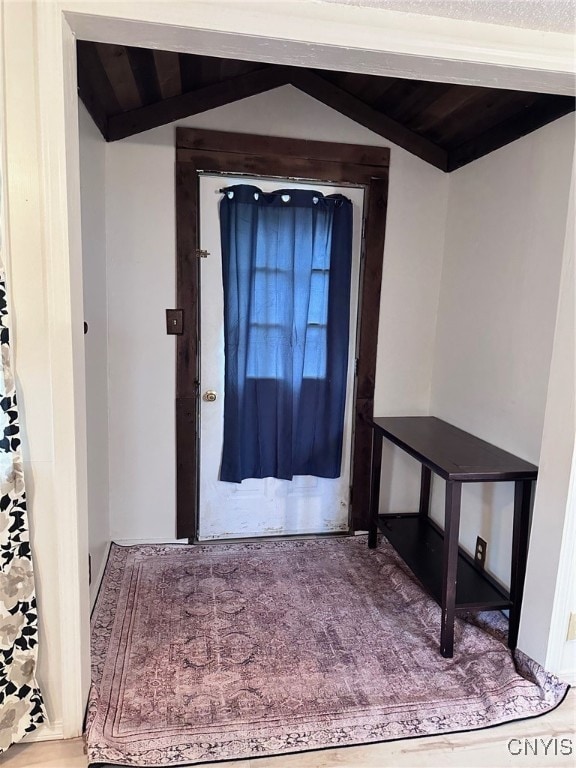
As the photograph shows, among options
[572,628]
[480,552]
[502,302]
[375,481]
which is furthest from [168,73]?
[572,628]

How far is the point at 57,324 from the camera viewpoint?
1433 millimetres

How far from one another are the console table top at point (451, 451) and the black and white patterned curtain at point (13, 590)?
58.4 inches

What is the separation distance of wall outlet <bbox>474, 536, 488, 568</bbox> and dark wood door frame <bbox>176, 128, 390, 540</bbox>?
2.47 ft

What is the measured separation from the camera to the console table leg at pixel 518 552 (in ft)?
6.78

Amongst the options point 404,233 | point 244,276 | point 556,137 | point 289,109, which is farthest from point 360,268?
point 556,137

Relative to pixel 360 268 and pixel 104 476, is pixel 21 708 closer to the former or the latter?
pixel 104 476

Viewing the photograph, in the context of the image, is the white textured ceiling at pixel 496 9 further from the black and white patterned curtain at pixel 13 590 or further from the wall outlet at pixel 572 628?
the wall outlet at pixel 572 628

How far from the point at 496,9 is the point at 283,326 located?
5.39 ft

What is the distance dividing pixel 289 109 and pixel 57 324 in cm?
191

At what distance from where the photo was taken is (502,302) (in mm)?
2365

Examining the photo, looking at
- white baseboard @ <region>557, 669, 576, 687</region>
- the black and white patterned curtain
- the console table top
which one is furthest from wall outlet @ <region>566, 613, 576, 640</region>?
the black and white patterned curtain

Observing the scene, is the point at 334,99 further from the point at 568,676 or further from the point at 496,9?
the point at 568,676

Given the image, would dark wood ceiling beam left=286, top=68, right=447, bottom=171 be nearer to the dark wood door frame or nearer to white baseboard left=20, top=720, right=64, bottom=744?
the dark wood door frame

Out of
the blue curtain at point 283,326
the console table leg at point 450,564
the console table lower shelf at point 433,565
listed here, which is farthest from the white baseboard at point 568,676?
the blue curtain at point 283,326
